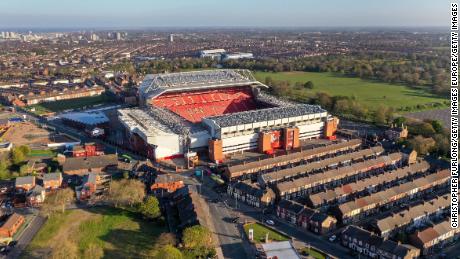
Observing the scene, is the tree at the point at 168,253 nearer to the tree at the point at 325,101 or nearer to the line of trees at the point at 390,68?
the tree at the point at 325,101

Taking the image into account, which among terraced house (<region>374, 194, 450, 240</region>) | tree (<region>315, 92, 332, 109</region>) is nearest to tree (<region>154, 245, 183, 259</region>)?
terraced house (<region>374, 194, 450, 240</region>)

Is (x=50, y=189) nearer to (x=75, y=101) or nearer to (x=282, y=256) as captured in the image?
(x=282, y=256)

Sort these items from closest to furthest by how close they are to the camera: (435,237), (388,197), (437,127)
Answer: (435,237) → (388,197) → (437,127)

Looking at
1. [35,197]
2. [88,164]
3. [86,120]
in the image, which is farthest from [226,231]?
[86,120]

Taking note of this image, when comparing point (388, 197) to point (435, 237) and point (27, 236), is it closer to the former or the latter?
point (435, 237)

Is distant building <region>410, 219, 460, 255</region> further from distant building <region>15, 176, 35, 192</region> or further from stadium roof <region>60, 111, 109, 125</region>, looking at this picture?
stadium roof <region>60, 111, 109, 125</region>

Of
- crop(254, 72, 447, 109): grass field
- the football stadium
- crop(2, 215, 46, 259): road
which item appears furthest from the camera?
crop(254, 72, 447, 109): grass field

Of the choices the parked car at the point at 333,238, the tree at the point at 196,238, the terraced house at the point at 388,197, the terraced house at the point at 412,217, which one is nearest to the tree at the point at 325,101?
the terraced house at the point at 388,197
